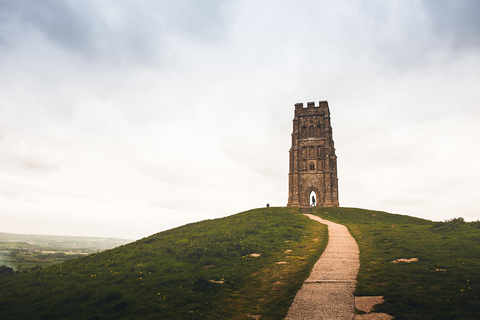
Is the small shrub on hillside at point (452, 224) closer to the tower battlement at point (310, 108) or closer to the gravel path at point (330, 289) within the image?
the gravel path at point (330, 289)

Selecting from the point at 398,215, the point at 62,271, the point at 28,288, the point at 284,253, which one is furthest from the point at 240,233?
the point at 398,215

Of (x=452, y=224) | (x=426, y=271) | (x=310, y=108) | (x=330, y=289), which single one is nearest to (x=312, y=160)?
(x=310, y=108)

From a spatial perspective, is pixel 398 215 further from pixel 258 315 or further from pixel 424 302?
pixel 258 315

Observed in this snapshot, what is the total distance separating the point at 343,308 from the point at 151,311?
8.65m

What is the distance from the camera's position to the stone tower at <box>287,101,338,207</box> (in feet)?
195

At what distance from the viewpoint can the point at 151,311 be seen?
511 inches

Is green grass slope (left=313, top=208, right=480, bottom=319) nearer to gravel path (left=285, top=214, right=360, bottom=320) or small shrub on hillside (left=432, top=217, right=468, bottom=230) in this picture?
small shrub on hillside (left=432, top=217, right=468, bottom=230)

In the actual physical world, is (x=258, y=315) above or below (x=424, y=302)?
below

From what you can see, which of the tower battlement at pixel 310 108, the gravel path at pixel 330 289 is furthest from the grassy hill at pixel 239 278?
the tower battlement at pixel 310 108

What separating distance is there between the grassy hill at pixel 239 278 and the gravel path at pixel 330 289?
529 mm

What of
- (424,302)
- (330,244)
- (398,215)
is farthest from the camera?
(398,215)

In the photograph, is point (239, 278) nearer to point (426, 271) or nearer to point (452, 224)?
point (426, 271)

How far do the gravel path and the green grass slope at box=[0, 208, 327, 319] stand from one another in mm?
548

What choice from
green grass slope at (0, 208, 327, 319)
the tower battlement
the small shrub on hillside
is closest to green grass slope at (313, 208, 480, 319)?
the small shrub on hillside
